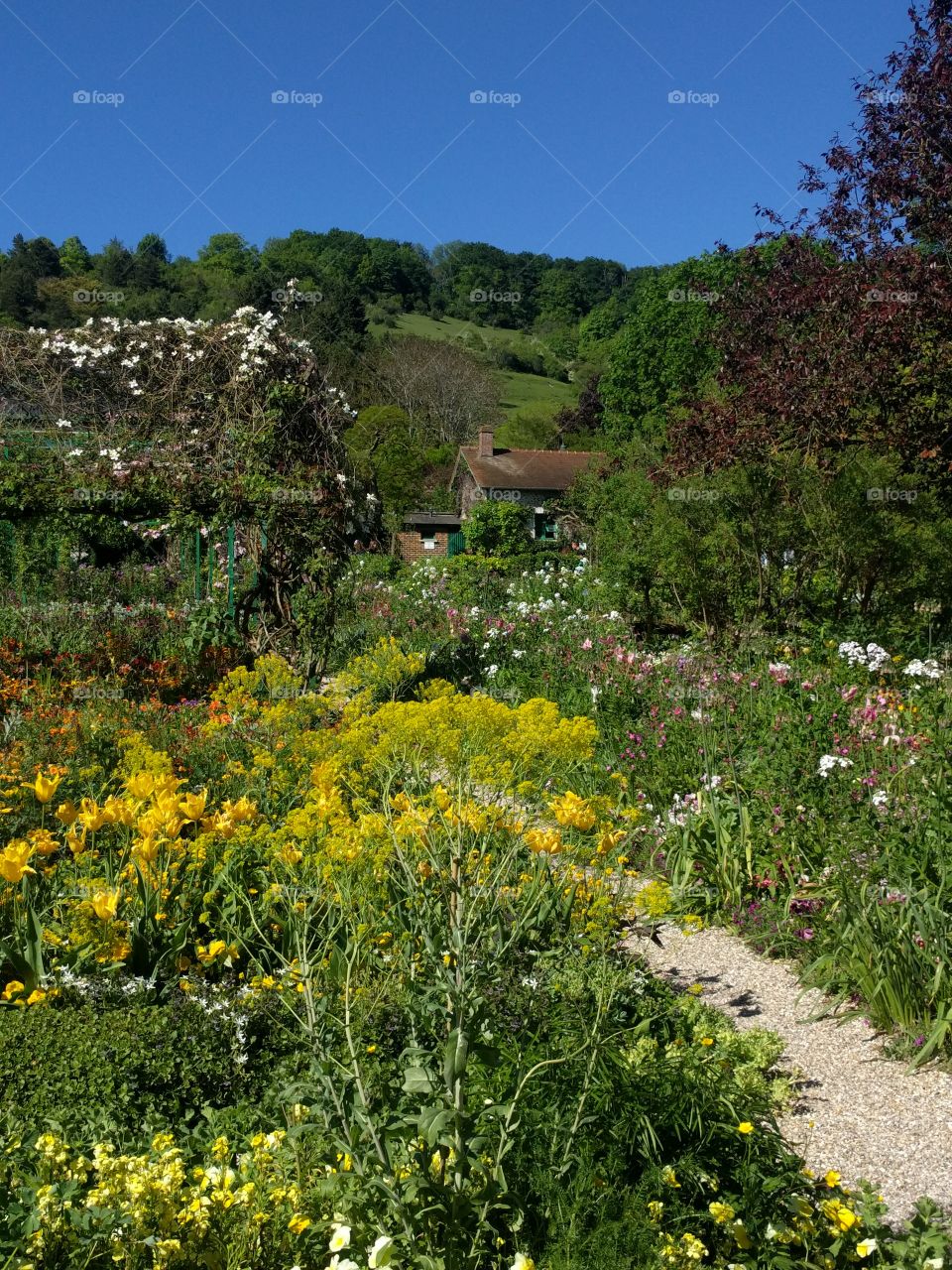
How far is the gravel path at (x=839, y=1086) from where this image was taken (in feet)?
9.54

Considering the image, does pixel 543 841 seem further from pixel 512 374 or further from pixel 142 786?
pixel 512 374

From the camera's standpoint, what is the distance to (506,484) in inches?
1492

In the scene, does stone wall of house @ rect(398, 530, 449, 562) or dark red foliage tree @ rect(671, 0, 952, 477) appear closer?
dark red foliage tree @ rect(671, 0, 952, 477)

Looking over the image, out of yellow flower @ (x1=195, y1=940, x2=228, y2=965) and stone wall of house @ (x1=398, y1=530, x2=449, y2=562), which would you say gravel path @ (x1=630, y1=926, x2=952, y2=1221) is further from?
stone wall of house @ (x1=398, y1=530, x2=449, y2=562)

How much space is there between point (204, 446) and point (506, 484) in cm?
2606

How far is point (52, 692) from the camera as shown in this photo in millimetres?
7289

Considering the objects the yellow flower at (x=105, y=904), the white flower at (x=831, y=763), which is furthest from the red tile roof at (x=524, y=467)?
the yellow flower at (x=105, y=904)

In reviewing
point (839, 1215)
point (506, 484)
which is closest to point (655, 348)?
point (506, 484)

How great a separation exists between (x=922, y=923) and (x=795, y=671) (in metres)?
2.86

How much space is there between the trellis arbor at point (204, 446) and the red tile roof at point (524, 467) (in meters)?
24.6

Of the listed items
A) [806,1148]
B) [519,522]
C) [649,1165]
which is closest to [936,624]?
[806,1148]

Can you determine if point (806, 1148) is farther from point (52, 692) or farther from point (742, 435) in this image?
point (742, 435)

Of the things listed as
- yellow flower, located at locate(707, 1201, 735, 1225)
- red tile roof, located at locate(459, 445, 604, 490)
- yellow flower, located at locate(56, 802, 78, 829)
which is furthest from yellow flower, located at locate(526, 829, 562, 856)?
red tile roof, located at locate(459, 445, 604, 490)

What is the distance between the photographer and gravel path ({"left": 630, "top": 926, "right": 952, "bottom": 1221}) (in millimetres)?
2908
